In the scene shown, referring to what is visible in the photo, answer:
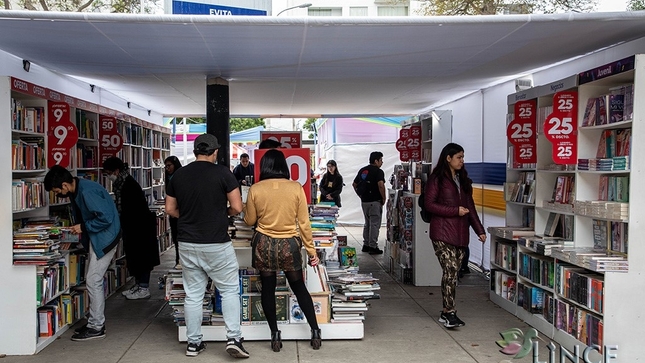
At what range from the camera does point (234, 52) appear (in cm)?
613

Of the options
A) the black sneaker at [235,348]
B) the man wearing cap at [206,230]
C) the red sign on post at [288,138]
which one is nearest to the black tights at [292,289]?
the man wearing cap at [206,230]

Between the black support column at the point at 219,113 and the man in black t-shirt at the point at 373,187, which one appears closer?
the black support column at the point at 219,113

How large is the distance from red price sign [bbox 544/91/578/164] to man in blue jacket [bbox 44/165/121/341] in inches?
160

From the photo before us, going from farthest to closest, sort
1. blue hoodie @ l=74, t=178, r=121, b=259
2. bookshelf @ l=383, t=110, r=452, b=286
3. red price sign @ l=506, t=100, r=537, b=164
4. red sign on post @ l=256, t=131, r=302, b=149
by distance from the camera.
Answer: red sign on post @ l=256, t=131, r=302, b=149
bookshelf @ l=383, t=110, r=452, b=286
red price sign @ l=506, t=100, r=537, b=164
blue hoodie @ l=74, t=178, r=121, b=259

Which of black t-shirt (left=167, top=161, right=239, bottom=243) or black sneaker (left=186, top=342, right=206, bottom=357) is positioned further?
black sneaker (left=186, top=342, right=206, bottom=357)

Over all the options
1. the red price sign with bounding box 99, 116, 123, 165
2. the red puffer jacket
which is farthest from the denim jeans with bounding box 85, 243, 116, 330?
the red puffer jacket

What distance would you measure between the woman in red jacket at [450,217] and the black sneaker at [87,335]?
3284mm

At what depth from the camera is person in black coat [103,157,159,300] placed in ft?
24.5

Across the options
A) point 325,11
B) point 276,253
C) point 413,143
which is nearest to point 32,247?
point 276,253

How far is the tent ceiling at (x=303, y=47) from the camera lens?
15.8ft

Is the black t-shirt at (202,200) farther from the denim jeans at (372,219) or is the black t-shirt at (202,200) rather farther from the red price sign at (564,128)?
the denim jeans at (372,219)

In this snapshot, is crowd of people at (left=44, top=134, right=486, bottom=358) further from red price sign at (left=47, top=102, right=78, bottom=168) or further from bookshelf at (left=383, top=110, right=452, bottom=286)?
bookshelf at (left=383, top=110, right=452, bottom=286)

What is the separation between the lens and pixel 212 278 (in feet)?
17.1

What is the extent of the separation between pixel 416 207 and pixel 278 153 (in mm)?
3438
